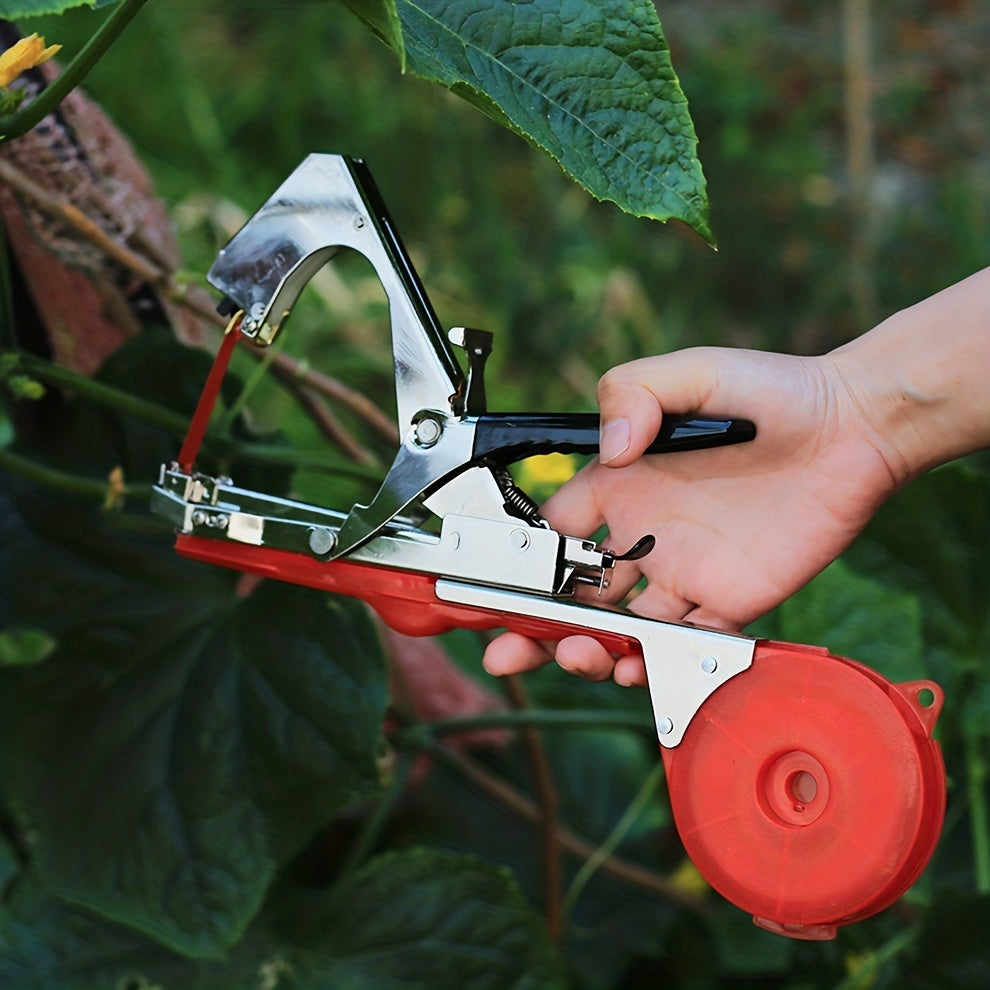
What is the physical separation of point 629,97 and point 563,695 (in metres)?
0.74

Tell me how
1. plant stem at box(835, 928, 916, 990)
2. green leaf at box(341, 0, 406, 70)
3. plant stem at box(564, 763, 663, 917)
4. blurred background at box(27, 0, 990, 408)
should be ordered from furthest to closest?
blurred background at box(27, 0, 990, 408) < plant stem at box(564, 763, 663, 917) < plant stem at box(835, 928, 916, 990) < green leaf at box(341, 0, 406, 70)

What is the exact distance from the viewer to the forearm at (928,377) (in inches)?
24.0

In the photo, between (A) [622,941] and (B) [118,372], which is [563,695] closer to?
(A) [622,941]

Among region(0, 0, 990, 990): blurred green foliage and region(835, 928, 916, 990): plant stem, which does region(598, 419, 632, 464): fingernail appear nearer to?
region(0, 0, 990, 990): blurred green foliage

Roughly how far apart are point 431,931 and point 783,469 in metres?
0.41

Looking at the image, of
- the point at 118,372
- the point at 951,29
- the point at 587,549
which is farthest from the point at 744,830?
the point at 951,29

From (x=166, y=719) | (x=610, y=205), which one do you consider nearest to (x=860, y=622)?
(x=166, y=719)

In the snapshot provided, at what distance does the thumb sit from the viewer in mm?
537

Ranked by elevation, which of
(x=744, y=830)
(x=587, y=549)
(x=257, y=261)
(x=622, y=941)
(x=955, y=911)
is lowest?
(x=622, y=941)

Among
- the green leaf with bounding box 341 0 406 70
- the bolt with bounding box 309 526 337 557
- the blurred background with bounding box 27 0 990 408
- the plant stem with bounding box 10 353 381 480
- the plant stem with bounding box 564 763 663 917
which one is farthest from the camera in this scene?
the blurred background with bounding box 27 0 990 408

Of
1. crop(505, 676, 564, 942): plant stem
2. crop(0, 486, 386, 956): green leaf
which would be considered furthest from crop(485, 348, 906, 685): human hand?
crop(505, 676, 564, 942): plant stem

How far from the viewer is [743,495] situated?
63 cm

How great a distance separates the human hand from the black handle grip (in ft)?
0.13

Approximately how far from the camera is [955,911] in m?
0.81
